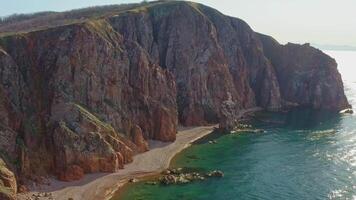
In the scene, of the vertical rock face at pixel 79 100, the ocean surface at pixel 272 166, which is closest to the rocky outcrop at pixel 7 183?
the vertical rock face at pixel 79 100

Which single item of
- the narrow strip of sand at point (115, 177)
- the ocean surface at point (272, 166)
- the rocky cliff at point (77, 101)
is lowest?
the ocean surface at point (272, 166)

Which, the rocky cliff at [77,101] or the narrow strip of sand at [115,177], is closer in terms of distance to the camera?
the narrow strip of sand at [115,177]

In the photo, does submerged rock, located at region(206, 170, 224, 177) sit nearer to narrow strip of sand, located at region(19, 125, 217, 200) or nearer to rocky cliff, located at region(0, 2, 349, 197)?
narrow strip of sand, located at region(19, 125, 217, 200)

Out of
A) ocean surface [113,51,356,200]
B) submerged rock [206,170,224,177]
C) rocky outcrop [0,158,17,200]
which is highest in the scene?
rocky outcrop [0,158,17,200]

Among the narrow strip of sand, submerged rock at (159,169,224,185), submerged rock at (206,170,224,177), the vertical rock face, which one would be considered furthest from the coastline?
submerged rock at (206,170,224,177)

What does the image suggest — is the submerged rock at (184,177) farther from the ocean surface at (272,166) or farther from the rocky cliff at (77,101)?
the rocky cliff at (77,101)

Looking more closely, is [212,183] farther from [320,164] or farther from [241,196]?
[320,164]
